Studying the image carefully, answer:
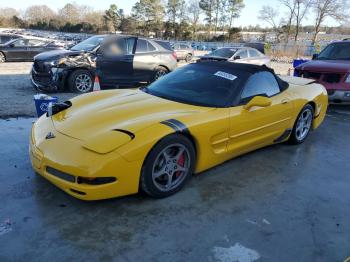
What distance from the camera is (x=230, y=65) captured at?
16.1ft

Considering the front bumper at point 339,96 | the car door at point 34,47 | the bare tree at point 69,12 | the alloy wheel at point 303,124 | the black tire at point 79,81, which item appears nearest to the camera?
the alloy wheel at point 303,124

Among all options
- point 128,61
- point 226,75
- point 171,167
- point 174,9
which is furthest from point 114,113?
point 174,9

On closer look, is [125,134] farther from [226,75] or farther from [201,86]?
[226,75]

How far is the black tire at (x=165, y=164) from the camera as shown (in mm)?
3408

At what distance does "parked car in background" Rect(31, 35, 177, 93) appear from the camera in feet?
28.9

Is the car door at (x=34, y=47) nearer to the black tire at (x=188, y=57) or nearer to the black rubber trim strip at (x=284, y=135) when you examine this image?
the black tire at (x=188, y=57)

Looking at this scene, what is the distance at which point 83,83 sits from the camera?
30.1 feet

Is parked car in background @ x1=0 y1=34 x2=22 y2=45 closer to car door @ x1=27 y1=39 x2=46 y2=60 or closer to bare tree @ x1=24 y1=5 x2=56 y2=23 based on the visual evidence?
car door @ x1=27 y1=39 x2=46 y2=60

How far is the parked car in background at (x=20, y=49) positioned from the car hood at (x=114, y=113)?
1396 centimetres

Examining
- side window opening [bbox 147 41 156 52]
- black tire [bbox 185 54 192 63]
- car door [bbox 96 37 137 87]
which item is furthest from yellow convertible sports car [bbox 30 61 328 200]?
black tire [bbox 185 54 192 63]

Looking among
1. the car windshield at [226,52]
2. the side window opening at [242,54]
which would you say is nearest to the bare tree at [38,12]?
the car windshield at [226,52]

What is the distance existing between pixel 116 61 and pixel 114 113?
5960 mm

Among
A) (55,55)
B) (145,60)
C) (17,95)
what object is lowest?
(17,95)

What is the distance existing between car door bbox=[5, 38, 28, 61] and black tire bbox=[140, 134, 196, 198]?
50.6 ft
